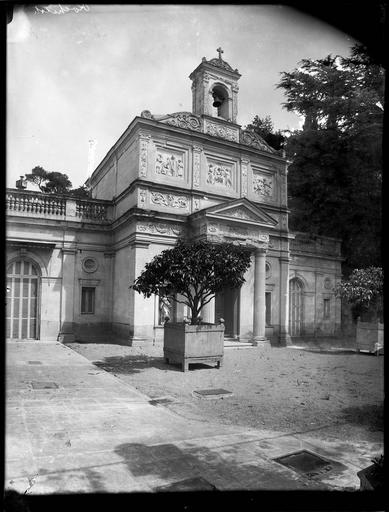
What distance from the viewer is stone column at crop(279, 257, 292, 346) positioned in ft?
61.2

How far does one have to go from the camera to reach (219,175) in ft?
58.9

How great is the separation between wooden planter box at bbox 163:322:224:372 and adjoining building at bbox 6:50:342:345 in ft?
13.6

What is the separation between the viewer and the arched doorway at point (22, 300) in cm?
1602

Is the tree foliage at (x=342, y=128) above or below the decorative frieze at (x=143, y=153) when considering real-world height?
below

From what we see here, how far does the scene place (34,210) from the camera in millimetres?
16531

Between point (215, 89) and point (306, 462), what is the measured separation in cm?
1700

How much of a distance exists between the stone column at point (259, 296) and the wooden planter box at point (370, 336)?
3799 mm

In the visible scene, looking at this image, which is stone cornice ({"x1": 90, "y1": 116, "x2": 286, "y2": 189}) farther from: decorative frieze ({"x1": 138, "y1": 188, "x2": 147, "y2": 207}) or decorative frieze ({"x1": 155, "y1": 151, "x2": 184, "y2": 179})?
Result: decorative frieze ({"x1": 138, "y1": 188, "x2": 147, "y2": 207})

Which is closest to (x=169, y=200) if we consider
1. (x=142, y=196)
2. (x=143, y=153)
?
(x=142, y=196)

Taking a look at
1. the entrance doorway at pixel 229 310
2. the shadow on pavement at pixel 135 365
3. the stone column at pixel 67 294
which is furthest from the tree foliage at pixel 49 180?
the shadow on pavement at pixel 135 365

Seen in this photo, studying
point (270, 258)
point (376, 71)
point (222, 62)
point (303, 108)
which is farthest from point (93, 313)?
point (376, 71)

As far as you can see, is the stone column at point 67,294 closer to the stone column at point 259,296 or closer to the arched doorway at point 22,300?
the arched doorway at point 22,300

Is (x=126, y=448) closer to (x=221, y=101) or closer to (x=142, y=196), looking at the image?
(x=142, y=196)

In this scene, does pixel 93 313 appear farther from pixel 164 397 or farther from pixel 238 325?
pixel 164 397
